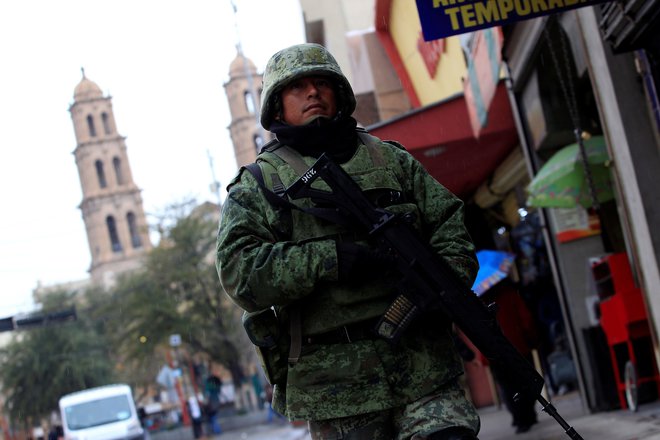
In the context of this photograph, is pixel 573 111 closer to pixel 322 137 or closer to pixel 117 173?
pixel 322 137

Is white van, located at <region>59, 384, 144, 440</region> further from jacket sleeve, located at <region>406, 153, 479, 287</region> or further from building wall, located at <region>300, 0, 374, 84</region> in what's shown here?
jacket sleeve, located at <region>406, 153, 479, 287</region>

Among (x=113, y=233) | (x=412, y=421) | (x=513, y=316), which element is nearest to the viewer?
(x=412, y=421)

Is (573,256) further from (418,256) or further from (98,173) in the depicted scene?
(98,173)

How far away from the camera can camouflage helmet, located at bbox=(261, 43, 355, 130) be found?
3496mm

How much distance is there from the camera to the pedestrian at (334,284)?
321cm

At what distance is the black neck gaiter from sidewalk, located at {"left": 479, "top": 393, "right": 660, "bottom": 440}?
3374 millimetres

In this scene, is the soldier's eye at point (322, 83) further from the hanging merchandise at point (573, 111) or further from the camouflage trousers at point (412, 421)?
the hanging merchandise at point (573, 111)

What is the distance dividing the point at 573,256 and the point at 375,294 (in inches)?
268

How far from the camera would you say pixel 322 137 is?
3469mm

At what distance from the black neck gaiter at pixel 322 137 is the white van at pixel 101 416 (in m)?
28.1

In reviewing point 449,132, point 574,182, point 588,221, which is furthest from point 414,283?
point 449,132

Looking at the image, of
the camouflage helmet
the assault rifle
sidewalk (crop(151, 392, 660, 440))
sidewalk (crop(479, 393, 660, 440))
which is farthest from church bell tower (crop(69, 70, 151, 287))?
the assault rifle

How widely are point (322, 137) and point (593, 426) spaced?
5370mm

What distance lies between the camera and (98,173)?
113m
